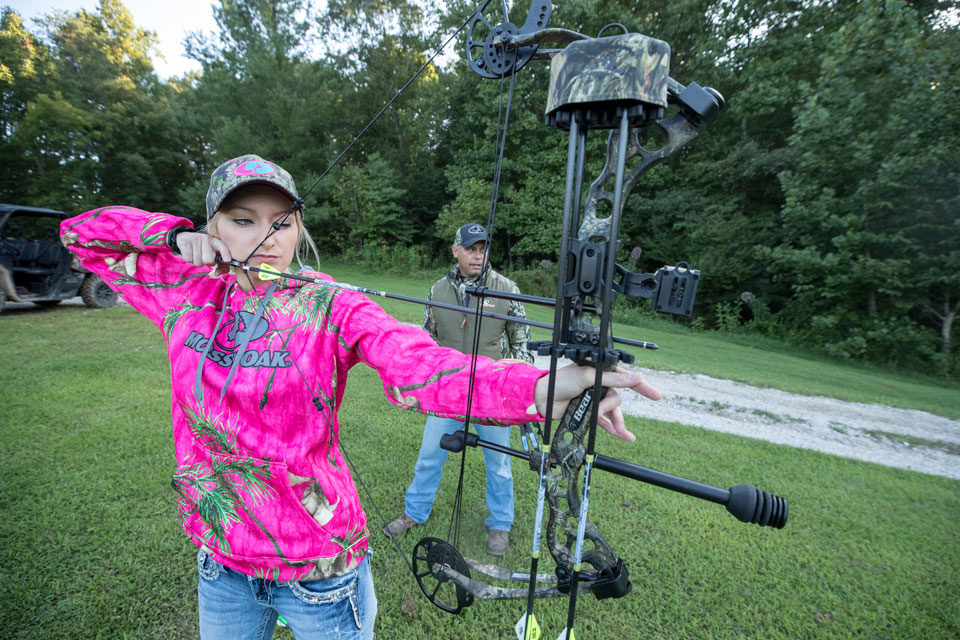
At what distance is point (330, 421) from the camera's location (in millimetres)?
1323

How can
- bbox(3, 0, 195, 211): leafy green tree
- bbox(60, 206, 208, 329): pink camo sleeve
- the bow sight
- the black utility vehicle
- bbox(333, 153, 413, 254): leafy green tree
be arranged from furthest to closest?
bbox(333, 153, 413, 254): leafy green tree → bbox(3, 0, 195, 211): leafy green tree → the black utility vehicle → bbox(60, 206, 208, 329): pink camo sleeve → the bow sight

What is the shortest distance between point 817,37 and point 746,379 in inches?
573

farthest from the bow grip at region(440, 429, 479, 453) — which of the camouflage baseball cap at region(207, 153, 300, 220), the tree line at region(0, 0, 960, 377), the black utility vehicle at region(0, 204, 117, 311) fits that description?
the black utility vehicle at region(0, 204, 117, 311)

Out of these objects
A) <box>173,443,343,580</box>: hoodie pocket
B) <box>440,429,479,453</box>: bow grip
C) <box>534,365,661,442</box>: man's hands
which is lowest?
<box>173,443,343,580</box>: hoodie pocket

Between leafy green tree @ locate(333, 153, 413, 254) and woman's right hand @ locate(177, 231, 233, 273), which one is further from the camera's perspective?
leafy green tree @ locate(333, 153, 413, 254)

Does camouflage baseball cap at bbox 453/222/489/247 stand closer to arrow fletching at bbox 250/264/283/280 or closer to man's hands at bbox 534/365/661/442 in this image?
arrow fletching at bbox 250/264/283/280

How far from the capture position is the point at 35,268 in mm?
8172

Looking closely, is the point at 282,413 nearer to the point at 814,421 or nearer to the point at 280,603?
the point at 280,603

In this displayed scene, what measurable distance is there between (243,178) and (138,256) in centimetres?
70

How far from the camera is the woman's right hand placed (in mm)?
1404

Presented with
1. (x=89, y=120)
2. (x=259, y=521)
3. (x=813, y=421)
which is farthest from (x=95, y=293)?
(x=89, y=120)

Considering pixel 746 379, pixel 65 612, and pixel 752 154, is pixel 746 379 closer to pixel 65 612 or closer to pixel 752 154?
pixel 65 612

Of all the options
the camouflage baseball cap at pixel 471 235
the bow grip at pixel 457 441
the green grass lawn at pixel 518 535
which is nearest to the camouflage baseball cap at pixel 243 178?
the bow grip at pixel 457 441

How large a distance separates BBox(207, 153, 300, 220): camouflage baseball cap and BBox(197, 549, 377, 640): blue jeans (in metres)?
1.05
